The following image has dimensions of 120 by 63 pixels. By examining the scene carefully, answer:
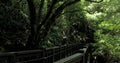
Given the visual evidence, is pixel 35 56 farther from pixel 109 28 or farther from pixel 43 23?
pixel 109 28

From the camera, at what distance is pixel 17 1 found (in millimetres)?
11586

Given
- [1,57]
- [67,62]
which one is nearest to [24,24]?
[67,62]

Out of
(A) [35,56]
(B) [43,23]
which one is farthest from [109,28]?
(A) [35,56]

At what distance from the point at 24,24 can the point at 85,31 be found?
9937 millimetres

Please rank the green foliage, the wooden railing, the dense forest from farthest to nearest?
the green foliage, the dense forest, the wooden railing

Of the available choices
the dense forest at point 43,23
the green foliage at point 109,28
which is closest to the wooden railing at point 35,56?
the dense forest at point 43,23

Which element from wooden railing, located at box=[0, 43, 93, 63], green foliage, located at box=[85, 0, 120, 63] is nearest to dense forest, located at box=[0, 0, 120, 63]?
green foliage, located at box=[85, 0, 120, 63]

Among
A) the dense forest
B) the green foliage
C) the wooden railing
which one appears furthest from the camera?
the green foliage

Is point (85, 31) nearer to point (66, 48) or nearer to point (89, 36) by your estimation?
point (89, 36)

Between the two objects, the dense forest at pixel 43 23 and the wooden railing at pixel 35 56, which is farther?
the dense forest at pixel 43 23

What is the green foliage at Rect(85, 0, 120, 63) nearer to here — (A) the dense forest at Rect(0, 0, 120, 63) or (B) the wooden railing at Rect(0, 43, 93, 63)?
(A) the dense forest at Rect(0, 0, 120, 63)

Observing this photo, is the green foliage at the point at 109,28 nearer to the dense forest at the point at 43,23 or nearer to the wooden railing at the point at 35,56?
the dense forest at the point at 43,23

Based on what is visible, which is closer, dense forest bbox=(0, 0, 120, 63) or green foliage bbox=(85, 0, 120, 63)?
dense forest bbox=(0, 0, 120, 63)

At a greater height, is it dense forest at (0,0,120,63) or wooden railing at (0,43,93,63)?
dense forest at (0,0,120,63)
